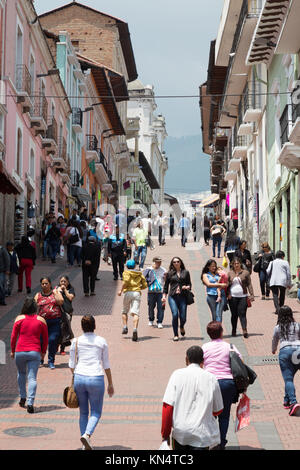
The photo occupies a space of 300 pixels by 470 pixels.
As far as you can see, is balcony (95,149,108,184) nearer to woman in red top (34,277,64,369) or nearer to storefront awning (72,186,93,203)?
storefront awning (72,186,93,203)

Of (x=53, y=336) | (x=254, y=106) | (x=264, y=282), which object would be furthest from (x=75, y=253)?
(x=53, y=336)

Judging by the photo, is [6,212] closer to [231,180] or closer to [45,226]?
[45,226]

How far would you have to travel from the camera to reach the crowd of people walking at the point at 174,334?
6707 mm

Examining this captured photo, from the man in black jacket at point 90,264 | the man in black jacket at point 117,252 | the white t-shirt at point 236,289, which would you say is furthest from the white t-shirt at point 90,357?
the man in black jacket at point 117,252

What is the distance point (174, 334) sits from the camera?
48.6 feet

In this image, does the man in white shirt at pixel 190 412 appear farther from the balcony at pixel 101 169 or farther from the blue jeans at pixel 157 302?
the balcony at pixel 101 169

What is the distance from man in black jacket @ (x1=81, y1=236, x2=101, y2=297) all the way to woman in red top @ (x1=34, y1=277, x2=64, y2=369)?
703cm

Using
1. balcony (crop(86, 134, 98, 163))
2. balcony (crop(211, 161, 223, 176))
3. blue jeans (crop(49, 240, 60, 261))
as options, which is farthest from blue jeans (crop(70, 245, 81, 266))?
balcony (crop(211, 161, 223, 176))

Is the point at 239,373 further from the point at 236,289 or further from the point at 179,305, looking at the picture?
the point at 236,289

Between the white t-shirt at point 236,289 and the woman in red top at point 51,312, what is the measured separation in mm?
3925

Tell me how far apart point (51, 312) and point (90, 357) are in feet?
13.9

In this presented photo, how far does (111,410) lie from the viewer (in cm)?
1007

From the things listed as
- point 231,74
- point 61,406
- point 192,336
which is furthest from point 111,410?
point 231,74
